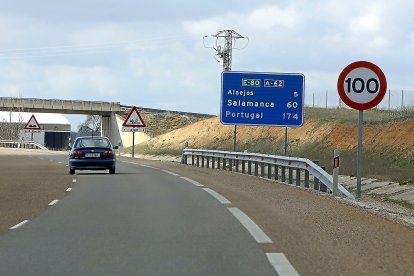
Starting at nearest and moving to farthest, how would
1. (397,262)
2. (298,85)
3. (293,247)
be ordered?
(397,262), (293,247), (298,85)

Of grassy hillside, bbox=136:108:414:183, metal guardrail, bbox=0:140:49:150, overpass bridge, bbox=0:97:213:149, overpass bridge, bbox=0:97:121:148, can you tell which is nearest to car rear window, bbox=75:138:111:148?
grassy hillside, bbox=136:108:414:183

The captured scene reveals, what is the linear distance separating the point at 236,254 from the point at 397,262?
1.88 m

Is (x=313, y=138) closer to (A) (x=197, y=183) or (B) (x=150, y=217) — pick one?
(A) (x=197, y=183)

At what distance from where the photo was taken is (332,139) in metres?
59.0

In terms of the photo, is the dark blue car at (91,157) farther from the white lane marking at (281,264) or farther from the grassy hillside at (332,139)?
the white lane marking at (281,264)

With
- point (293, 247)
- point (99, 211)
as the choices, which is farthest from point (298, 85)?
point (293, 247)

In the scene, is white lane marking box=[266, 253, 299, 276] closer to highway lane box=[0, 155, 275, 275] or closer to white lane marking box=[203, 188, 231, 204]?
highway lane box=[0, 155, 275, 275]

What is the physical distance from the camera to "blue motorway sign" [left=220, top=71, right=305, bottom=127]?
32406 mm

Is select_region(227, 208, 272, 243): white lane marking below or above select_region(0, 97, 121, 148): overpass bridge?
below

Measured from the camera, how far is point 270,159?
1102 inches

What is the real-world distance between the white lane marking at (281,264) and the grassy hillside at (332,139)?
1457 centimetres

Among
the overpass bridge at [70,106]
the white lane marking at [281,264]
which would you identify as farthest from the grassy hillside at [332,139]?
the white lane marking at [281,264]

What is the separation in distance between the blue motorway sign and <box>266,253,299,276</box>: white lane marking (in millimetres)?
23175

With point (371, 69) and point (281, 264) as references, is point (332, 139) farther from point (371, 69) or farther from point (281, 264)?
point (281, 264)
